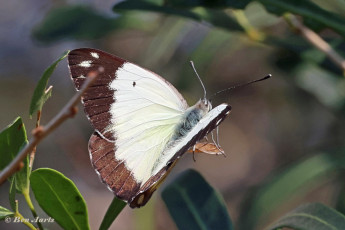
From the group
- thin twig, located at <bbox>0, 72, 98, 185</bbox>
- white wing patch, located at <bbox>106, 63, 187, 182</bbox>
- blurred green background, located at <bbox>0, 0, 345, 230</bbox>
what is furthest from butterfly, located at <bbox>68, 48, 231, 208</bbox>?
thin twig, located at <bbox>0, 72, 98, 185</bbox>

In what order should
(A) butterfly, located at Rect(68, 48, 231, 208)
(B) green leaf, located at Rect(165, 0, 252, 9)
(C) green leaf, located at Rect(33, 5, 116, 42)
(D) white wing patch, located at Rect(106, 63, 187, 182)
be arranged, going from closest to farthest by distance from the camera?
(A) butterfly, located at Rect(68, 48, 231, 208), (D) white wing patch, located at Rect(106, 63, 187, 182), (B) green leaf, located at Rect(165, 0, 252, 9), (C) green leaf, located at Rect(33, 5, 116, 42)

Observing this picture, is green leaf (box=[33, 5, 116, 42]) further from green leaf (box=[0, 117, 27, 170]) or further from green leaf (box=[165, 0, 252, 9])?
green leaf (box=[0, 117, 27, 170])

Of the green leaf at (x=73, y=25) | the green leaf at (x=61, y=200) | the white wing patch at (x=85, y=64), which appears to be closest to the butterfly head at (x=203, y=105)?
the white wing patch at (x=85, y=64)

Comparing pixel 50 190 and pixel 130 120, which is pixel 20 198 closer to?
pixel 130 120

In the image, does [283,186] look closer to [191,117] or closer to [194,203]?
[191,117]

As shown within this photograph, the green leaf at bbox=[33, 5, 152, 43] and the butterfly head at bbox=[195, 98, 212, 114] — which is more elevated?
the green leaf at bbox=[33, 5, 152, 43]

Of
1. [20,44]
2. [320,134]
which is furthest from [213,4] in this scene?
[20,44]

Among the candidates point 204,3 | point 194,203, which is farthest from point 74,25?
point 194,203
